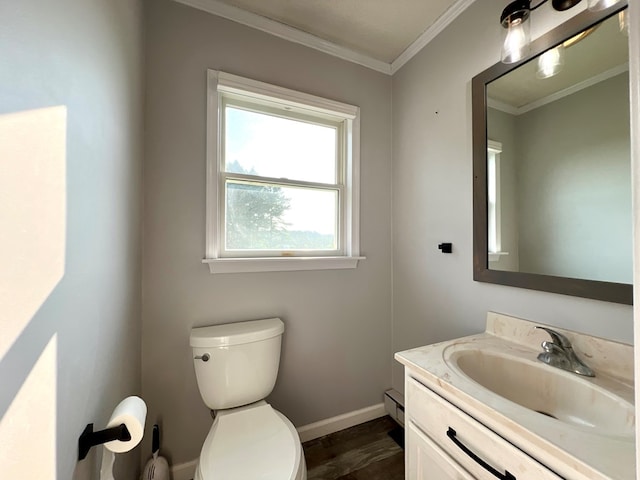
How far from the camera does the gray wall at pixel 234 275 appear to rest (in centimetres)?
133

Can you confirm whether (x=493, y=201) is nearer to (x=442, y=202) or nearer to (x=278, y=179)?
(x=442, y=202)

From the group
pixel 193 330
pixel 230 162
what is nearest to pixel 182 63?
pixel 230 162

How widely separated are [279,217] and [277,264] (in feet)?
0.99

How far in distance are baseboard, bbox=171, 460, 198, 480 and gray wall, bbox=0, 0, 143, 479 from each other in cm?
37

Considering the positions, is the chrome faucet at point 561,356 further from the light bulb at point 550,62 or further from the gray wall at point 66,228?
the gray wall at point 66,228

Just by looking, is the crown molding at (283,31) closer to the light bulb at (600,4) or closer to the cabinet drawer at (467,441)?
the light bulb at (600,4)

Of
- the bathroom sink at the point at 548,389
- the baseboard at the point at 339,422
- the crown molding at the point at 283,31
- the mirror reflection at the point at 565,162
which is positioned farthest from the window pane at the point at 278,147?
the baseboard at the point at 339,422

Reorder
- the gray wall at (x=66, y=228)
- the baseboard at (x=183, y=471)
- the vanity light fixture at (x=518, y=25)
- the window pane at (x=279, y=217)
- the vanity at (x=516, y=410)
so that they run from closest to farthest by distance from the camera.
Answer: the gray wall at (x=66, y=228) < the vanity at (x=516, y=410) < the vanity light fixture at (x=518, y=25) < the baseboard at (x=183, y=471) < the window pane at (x=279, y=217)

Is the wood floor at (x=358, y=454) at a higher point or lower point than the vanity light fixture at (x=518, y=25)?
lower

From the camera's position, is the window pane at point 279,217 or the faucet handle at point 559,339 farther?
the window pane at point 279,217

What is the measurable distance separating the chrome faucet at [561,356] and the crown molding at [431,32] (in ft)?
5.27

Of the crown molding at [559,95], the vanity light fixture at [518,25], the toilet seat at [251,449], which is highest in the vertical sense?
the vanity light fixture at [518,25]

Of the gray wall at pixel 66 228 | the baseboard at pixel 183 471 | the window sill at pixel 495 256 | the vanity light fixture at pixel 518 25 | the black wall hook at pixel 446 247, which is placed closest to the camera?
the gray wall at pixel 66 228

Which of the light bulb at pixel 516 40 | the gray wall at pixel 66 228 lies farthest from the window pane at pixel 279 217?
the light bulb at pixel 516 40
